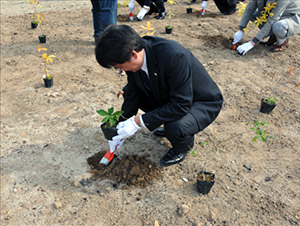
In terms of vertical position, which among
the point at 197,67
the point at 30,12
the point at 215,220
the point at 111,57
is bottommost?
the point at 30,12

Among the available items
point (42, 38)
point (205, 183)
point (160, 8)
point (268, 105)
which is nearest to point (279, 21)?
point (268, 105)

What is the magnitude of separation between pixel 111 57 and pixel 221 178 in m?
1.35

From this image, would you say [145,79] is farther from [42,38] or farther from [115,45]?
[42,38]

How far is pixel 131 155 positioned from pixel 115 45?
1.16 m

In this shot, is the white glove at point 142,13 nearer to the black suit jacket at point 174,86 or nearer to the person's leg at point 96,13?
the person's leg at point 96,13

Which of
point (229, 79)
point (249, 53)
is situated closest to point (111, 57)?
point (229, 79)

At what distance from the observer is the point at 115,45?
1581mm

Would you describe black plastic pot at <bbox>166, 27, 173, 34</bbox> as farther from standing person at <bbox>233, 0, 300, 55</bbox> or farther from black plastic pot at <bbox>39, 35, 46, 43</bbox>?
black plastic pot at <bbox>39, 35, 46, 43</bbox>

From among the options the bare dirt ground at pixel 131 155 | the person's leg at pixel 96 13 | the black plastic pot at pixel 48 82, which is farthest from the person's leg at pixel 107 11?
the black plastic pot at pixel 48 82

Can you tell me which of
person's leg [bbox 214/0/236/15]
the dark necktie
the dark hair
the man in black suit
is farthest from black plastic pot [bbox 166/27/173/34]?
the dark hair

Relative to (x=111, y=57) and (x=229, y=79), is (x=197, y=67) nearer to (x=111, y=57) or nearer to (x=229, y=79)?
(x=111, y=57)

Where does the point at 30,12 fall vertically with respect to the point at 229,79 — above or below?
below

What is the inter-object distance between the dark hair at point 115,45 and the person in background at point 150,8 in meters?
3.96

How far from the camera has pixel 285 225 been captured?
188cm
